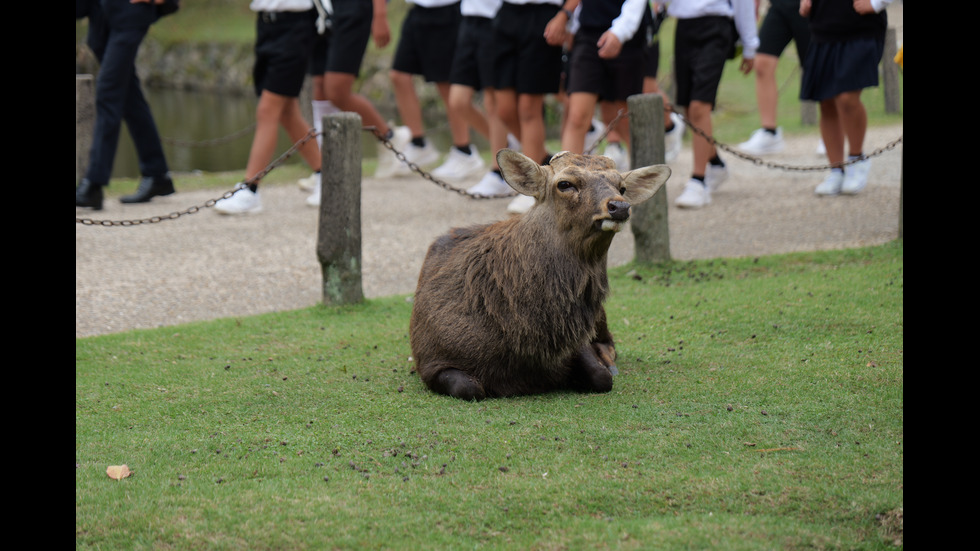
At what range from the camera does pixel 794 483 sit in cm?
412

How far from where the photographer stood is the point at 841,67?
9555 millimetres

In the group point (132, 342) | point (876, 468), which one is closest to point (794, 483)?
point (876, 468)

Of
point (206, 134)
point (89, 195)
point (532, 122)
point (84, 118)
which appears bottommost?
point (206, 134)

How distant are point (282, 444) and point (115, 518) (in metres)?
0.93

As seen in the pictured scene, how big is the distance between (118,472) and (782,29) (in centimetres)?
948

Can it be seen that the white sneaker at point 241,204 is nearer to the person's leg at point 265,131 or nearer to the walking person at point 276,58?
the walking person at point 276,58

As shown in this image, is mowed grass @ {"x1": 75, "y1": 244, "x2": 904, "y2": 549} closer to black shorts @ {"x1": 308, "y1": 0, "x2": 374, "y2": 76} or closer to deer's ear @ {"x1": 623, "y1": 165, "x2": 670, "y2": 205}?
deer's ear @ {"x1": 623, "y1": 165, "x2": 670, "y2": 205}

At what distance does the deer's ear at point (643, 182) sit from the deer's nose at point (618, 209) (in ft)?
1.73

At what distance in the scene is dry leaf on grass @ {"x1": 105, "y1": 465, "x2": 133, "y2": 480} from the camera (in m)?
4.38

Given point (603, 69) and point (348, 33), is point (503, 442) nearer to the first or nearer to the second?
point (603, 69)

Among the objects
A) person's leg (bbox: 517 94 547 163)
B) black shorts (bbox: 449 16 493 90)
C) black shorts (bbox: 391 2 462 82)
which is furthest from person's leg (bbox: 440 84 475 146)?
person's leg (bbox: 517 94 547 163)

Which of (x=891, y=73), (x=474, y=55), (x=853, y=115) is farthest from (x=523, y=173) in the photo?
(x=891, y=73)

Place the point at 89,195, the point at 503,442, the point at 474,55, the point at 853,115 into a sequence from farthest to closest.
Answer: the point at 474,55 < the point at 89,195 < the point at 853,115 < the point at 503,442

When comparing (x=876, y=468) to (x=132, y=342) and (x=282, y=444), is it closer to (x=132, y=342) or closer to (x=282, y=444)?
(x=282, y=444)
